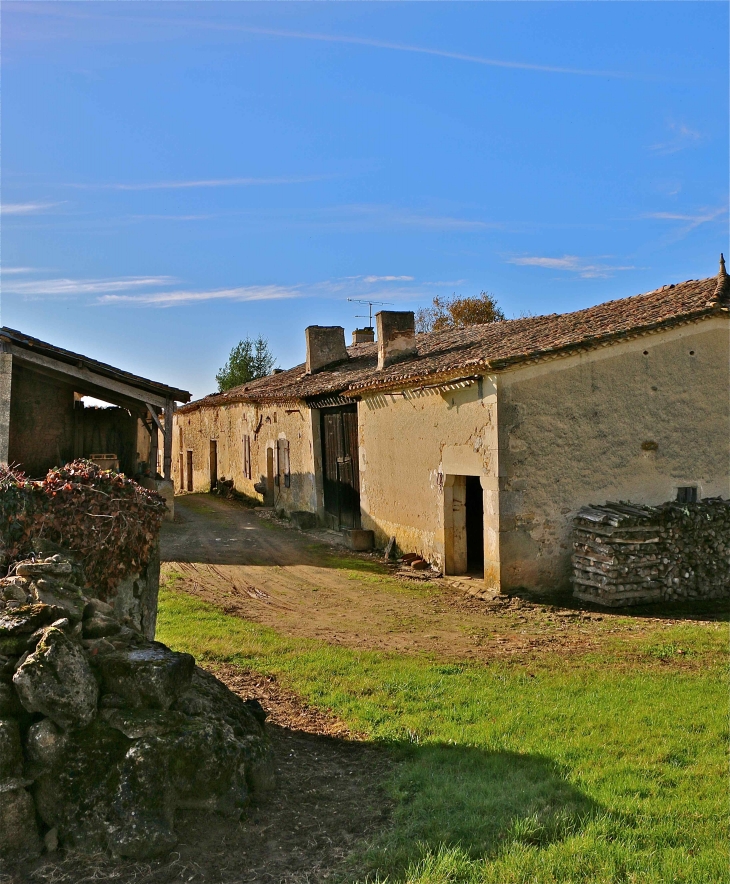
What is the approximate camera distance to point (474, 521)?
1396 centimetres

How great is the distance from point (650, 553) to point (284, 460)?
12204 mm

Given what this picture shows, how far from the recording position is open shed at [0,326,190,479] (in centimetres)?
1496

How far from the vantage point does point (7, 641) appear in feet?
13.6

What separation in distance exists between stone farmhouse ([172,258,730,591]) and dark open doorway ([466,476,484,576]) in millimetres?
28

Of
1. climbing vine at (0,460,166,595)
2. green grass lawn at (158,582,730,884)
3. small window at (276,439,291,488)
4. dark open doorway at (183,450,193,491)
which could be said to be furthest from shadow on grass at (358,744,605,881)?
dark open doorway at (183,450,193,491)

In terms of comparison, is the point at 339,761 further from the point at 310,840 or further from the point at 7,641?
the point at 7,641

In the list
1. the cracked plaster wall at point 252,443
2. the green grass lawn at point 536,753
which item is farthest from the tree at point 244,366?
the green grass lawn at point 536,753

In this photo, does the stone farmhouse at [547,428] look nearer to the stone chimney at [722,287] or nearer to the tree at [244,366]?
the stone chimney at [722,287]

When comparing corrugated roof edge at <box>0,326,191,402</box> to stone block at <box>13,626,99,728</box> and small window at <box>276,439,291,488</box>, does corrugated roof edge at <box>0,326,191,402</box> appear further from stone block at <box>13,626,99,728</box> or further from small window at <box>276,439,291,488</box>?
stone block at <box>13,626,99,728</box>

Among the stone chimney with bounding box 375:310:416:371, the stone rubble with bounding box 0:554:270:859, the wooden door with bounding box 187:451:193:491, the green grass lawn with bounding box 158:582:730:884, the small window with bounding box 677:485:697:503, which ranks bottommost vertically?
the green grass lawn with bounding box 158:582:730:884

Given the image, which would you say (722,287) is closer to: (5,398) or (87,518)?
(87,518)

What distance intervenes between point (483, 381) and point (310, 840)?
834 cm

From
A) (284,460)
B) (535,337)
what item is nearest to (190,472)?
(284,460)

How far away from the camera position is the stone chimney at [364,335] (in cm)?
2658
